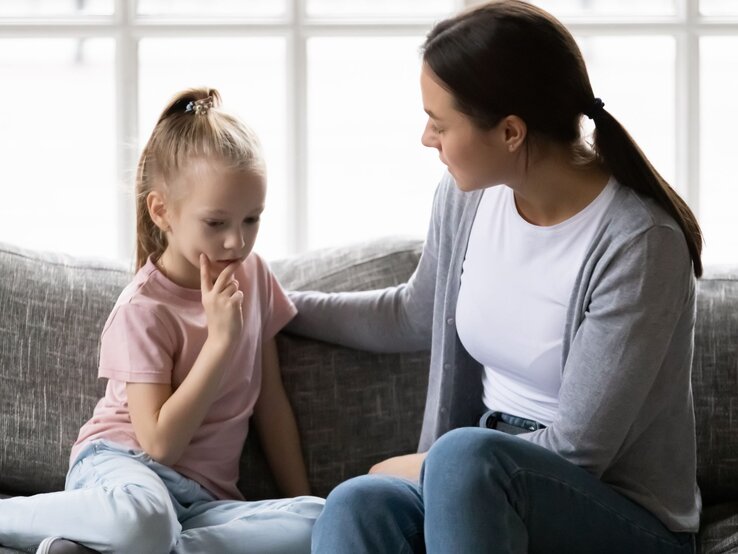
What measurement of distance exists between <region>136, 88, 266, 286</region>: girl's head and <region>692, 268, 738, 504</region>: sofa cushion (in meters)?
0.87

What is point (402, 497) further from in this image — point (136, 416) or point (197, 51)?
point (197, 51)

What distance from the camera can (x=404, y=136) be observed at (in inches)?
103

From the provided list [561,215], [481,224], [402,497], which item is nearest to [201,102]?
[481,224]

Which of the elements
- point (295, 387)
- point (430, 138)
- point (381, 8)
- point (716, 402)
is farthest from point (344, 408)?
point (381, 8)

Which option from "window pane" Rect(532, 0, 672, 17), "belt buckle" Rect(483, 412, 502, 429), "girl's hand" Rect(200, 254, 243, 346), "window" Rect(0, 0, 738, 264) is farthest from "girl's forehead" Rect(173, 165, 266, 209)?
"window pane" Rect(532, 0, 672, 17)

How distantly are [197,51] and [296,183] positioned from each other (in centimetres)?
40

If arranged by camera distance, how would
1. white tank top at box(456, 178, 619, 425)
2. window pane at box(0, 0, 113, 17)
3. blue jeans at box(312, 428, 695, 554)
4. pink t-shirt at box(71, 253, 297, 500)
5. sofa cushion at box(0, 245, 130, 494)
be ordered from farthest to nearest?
window pane at box(0, 0, 113, 17), sofa cushion at box(0, 245, 130, 494), pink t-shirt at box(71, 253, 297, 500), white tank top at box(456, 178, 619, 425), blue jeans at box(312, 428, 695, 554)

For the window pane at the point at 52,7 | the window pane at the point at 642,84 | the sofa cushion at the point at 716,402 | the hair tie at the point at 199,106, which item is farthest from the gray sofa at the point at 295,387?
the window pane at the point at 52,7

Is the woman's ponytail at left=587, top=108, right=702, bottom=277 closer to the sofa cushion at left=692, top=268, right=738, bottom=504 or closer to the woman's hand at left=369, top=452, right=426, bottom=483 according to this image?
the sofa cushion at left=692, top=268, right=738, bottom=504

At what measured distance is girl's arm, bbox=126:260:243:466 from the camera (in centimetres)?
175

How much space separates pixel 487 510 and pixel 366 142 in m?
1.36

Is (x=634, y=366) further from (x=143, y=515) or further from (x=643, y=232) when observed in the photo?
(x=143, y=515)

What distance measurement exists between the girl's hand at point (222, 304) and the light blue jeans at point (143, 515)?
25 cm

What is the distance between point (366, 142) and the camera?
8.63 feet
